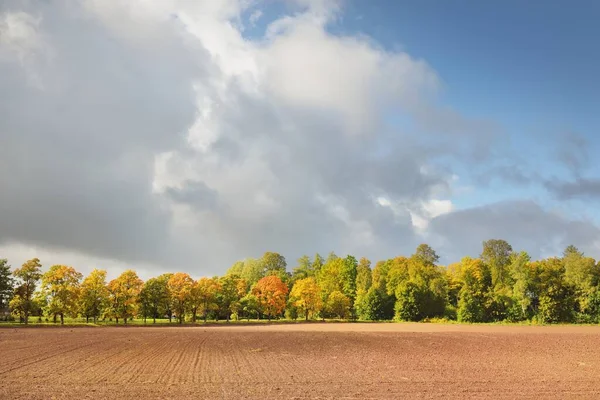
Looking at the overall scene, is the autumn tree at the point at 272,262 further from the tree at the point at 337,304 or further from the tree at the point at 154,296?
the tree at the point at 154,296

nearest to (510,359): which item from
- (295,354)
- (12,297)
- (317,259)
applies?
(295,354)

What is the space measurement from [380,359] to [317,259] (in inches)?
4520

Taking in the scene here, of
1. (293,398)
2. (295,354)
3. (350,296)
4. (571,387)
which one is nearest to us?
(293,398)

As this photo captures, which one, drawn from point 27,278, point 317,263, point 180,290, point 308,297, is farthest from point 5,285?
point 317,263

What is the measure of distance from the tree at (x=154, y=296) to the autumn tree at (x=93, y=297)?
23.0 feet

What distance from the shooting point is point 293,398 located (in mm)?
19844

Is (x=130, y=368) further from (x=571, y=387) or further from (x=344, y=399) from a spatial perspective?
(x=571, y=387)

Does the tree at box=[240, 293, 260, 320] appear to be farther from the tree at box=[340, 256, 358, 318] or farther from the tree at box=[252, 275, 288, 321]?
the tree at box=[340, 256, 358, 318]

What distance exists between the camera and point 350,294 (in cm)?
12338

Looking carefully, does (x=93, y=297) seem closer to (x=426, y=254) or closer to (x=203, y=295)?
(x=203, y=295)

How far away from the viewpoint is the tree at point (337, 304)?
11274 centimetres

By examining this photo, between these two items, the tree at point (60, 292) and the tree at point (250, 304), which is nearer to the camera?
the tree at point (60, 292)

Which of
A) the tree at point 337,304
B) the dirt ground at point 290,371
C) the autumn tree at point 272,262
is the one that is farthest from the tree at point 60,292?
the autumn tree at point 272,262

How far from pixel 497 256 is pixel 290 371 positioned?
108 metres
